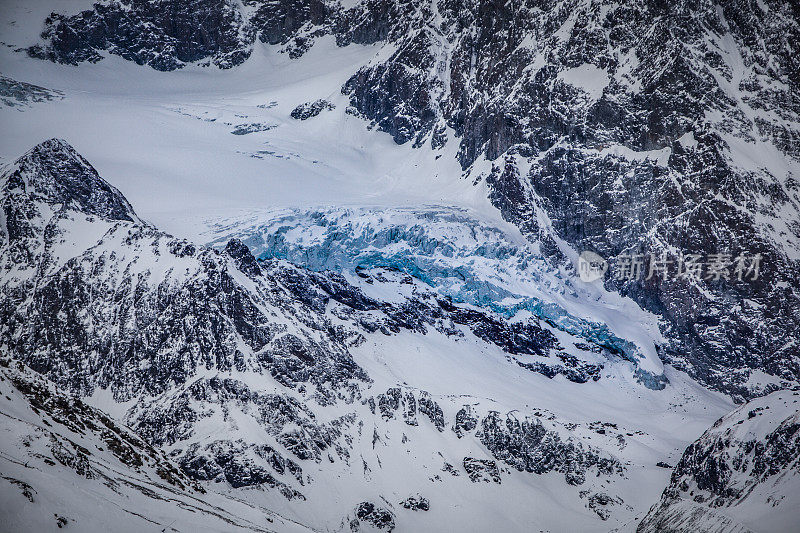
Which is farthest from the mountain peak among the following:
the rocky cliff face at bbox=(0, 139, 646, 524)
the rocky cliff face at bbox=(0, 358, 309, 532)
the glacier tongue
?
the rocky cliff face at bbox=(0, 358, 309, 532)

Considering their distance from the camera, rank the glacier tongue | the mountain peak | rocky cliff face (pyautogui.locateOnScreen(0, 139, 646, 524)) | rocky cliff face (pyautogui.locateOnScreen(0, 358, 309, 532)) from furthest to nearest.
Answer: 1. the glacier tongue
2. the mountain peak
3. rocky cliff face (pyautogui.locateOnScreen(0, 139, 646, 524))
4. rocky cliff face (pyautogui.locateOnScreen(0, 358, 309, 532))

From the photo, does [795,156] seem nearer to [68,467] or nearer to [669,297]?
[669,297]

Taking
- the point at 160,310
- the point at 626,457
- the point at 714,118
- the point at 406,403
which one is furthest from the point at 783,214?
the point at 160,310

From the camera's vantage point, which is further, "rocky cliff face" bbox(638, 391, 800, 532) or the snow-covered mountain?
the snow-covered mountain

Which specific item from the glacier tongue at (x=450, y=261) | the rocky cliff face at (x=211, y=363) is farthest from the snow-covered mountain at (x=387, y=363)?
the glacier tongue at (x=450, y=261)

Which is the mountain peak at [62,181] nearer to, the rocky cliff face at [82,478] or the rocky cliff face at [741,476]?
the rocky cliff face at [82,478]

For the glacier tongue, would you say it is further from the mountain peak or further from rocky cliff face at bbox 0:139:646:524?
the mountain peak
